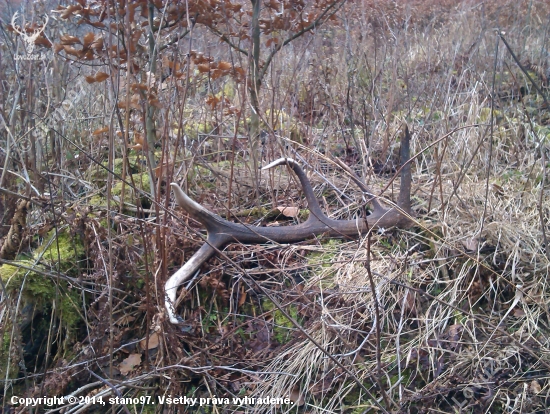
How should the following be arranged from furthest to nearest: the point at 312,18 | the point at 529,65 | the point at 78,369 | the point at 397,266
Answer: the point at 529,65 < the point at 312,18 < the point at 397,266 < the point at 78,369

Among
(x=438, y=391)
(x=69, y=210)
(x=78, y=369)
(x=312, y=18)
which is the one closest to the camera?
(x=438, y=391)

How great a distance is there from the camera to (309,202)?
300cm

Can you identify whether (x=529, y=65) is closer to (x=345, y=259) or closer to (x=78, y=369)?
(x=345, y=259)

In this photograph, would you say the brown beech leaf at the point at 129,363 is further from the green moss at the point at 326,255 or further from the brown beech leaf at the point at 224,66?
the brown beech leaf at the point at 224,66

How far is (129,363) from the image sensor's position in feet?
8.32

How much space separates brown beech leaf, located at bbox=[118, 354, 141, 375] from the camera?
2.51m

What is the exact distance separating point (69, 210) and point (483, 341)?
2485 mm

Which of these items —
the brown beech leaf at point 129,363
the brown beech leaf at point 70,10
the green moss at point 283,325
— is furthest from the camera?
the brown beech leaf at point 70,10

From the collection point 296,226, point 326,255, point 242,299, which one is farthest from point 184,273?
point 326,255

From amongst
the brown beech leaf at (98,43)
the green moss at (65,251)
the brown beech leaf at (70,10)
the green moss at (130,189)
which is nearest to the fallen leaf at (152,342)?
the green moss at (65,251)

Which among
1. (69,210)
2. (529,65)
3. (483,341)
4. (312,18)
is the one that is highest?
(312,18)

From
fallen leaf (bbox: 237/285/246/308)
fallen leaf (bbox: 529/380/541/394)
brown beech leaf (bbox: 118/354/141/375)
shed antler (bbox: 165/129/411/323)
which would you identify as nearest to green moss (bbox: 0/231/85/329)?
brown beech leaf (bbox: 118/354/141/375)

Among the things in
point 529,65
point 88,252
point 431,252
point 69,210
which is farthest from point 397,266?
point 529,65

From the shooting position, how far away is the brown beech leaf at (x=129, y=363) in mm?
2512
